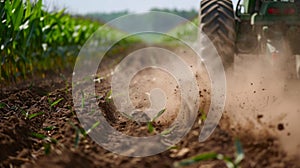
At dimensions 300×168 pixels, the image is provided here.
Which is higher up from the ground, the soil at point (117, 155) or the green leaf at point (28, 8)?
the green leaf at point (28, 8)

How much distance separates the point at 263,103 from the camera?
3.65m

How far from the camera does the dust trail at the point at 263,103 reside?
2.52 meters

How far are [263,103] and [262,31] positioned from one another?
1093mm

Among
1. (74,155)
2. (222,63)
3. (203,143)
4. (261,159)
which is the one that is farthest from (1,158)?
(222,63)

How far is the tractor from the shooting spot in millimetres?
4230

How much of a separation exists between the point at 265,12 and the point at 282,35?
266 mm

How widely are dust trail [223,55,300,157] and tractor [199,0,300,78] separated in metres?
0.17

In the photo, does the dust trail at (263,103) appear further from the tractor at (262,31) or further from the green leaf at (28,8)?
the green leaf at (28,8)

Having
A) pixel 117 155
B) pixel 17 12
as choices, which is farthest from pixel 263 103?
pixel 17 12

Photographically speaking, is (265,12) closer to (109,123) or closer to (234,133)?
(109,123)

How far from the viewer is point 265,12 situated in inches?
172

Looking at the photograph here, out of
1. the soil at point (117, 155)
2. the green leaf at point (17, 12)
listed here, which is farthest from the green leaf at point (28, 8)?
the soil at point (117, 155)

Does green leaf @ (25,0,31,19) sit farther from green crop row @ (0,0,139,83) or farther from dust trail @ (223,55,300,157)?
dust trail @ (223,55,300,157)

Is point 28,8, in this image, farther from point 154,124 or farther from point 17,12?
point 154,124
